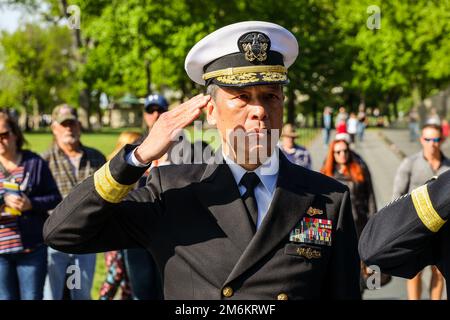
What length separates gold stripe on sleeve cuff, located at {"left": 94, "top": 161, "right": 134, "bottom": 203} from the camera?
94.6 inches

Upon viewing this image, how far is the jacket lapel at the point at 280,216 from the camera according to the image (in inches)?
101

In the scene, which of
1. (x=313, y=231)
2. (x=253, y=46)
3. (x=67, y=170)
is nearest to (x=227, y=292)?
(x=313, y=231)

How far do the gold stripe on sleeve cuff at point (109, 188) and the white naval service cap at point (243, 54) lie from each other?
56cm

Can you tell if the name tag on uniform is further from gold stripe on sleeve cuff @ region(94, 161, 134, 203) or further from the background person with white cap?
the background person with white cap

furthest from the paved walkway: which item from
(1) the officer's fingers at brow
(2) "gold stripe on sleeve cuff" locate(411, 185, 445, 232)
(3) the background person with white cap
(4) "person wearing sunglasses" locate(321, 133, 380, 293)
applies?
(1) the officer's fingers at brow

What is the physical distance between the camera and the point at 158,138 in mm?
2373

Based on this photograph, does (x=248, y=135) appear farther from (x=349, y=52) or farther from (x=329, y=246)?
(x=349, y=52)

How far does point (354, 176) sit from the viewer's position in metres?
7.62

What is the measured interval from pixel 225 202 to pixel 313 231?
0.35 metres

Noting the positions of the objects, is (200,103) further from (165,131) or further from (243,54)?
(243,54)

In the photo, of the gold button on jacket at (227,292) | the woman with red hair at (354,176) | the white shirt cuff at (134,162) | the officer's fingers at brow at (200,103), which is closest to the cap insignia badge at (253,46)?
the officer's fingers at brow at (200,103)

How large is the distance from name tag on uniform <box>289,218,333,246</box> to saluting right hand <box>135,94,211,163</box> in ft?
2.04

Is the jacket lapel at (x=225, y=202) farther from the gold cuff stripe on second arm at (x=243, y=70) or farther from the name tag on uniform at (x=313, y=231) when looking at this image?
the gold cuff stripe on second arm at (x=243, y=70)

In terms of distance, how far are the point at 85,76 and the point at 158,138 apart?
26.5m
